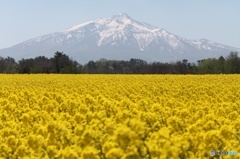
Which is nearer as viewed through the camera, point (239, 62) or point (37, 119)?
point (37, 119)

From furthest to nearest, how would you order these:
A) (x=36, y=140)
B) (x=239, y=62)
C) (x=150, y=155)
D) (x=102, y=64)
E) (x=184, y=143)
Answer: (x=102, y=64) < (x=239, y=62) < (x=36, y=140) < (x=184, y=143) < (x=150, y=155)

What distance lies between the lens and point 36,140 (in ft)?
19.4

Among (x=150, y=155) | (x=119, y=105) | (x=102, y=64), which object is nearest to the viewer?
(x=150, y=155)

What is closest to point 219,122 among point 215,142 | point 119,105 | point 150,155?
point 215,142

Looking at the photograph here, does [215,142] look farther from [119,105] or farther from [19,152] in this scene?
[119,105]

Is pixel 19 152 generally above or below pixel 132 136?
below

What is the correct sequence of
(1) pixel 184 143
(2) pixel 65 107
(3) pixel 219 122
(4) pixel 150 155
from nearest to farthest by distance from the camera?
(4) pixel 150 155
(1) pixel 184 143
(3) pixel 219 122
(2) pixel 65 107

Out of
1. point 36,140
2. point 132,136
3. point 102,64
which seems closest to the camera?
point 132,136

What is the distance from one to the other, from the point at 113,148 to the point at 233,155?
1383mm

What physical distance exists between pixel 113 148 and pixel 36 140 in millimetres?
1658

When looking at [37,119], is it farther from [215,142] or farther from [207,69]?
[207,69]

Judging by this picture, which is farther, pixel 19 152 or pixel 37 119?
pixel 37 119

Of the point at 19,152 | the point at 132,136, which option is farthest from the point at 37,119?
the point at 132,136

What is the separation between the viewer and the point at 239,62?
2985 inches
